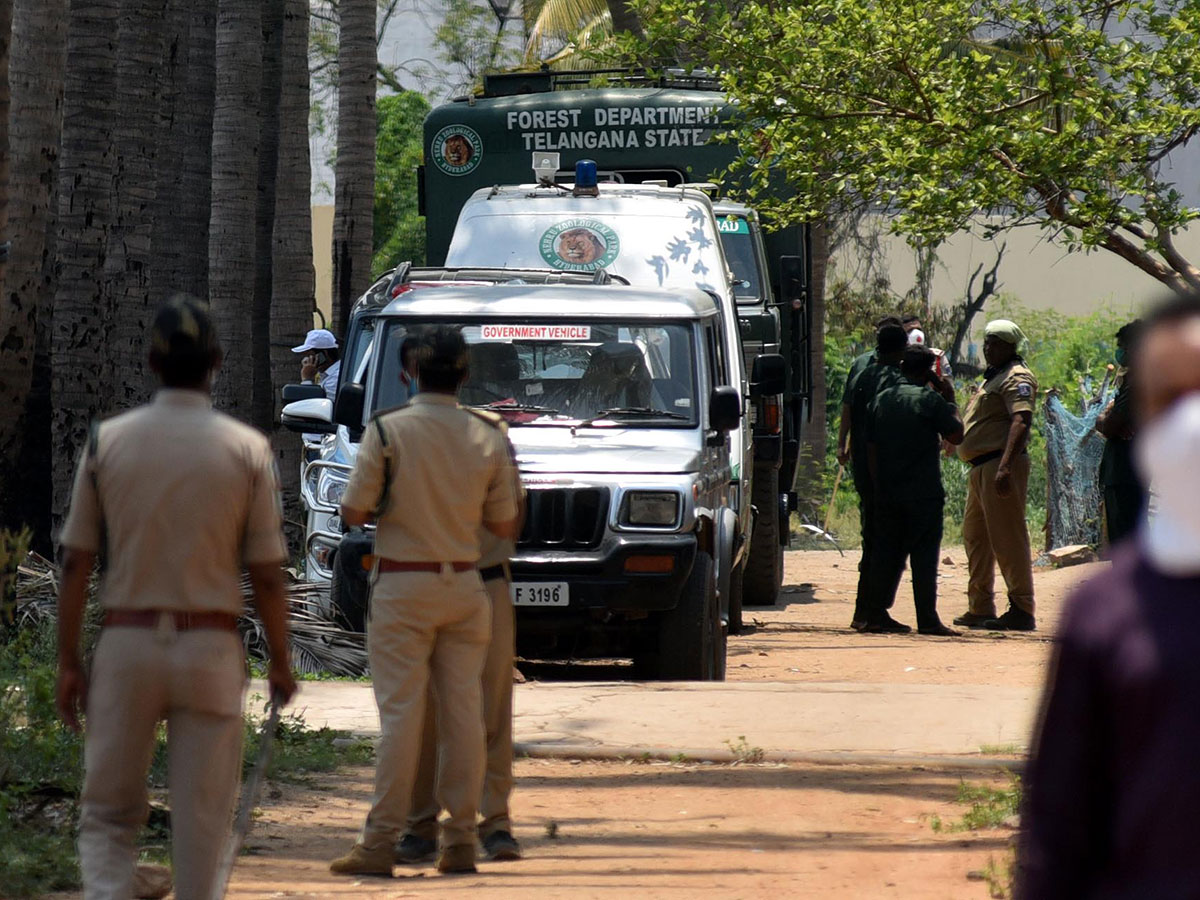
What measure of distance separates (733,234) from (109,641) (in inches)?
380

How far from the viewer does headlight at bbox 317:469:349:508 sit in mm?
9672

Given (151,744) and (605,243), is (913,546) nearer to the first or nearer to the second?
(605,243)

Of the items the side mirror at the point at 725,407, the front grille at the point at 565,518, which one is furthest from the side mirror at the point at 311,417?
the side mirror at the point at 725,407

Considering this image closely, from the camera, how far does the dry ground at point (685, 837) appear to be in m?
5.66

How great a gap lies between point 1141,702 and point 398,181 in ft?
115

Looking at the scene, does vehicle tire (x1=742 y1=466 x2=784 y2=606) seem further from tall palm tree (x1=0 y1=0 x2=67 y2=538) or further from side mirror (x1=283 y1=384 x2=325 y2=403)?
tall palm tree (x1=0 y1=0 x2=67 y2=538)

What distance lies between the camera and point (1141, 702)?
6.91 feet

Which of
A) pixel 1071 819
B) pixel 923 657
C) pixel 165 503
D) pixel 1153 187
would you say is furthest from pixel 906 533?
pixel 1071 819

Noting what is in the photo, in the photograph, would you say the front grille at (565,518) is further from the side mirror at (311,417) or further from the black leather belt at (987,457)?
the black leather belt at (987,457)

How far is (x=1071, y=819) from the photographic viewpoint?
2188 millimetres

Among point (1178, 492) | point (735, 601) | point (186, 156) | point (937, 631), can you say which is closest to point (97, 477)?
point (1178, 492)

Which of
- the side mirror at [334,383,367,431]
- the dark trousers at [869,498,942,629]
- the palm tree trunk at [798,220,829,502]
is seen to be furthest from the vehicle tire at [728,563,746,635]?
the palm tree trunk at [798,220,829,502]

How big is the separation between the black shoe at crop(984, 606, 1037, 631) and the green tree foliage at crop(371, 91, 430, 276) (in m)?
23.9

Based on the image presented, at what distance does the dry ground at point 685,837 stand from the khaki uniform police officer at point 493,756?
9cm
